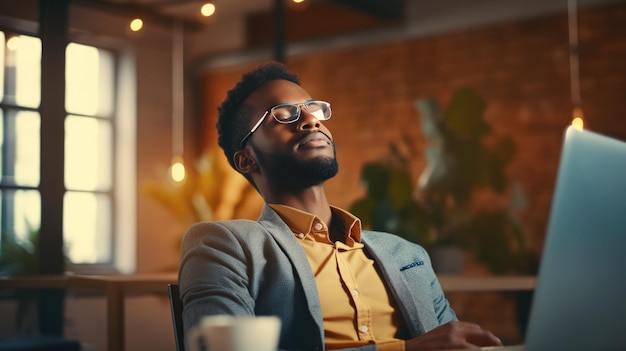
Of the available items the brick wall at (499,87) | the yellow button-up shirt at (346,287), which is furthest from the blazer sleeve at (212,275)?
the brick wall at (499,87)

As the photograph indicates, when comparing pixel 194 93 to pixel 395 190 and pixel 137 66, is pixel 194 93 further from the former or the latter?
pixel 395 190

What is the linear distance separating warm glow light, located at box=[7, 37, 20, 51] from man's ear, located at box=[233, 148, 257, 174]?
1.19m

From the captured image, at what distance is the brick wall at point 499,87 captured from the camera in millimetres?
5328

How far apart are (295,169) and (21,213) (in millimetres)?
1402

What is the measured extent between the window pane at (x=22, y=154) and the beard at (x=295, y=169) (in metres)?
1.10

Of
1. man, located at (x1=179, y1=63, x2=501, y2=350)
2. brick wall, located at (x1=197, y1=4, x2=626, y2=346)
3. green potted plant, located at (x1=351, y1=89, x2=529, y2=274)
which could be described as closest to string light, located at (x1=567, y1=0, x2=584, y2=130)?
brick wall, located at (x1=197, y1=4, x2=626, y2=346)

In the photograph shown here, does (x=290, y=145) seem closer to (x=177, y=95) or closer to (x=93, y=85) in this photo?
(x=93, y=85)

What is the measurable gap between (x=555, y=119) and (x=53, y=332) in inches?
164

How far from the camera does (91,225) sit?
23.8 feet

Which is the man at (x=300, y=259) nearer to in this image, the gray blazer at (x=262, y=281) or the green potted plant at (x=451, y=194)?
the gray blazer at (x=262, y=281)

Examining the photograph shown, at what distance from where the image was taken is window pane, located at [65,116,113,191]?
7160mm

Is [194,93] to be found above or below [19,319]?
above

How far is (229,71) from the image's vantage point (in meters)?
7.72

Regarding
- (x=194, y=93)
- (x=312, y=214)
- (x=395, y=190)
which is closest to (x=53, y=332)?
(x=312, y=214)
